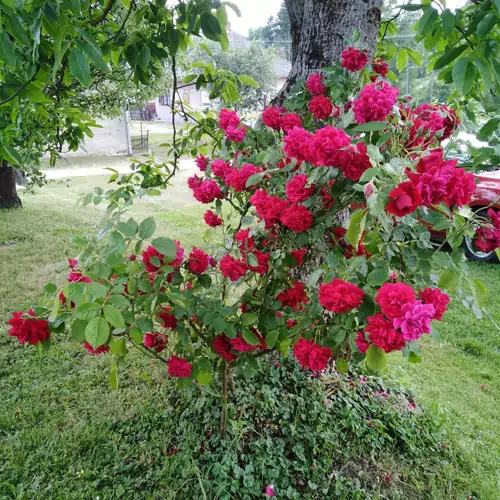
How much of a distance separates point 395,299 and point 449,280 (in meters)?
0.26

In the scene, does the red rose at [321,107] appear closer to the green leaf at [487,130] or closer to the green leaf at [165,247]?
the green leaf at [487,130]

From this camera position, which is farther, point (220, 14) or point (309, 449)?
point (309, 449)

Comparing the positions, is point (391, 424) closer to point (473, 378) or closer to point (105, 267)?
point (473, 378)

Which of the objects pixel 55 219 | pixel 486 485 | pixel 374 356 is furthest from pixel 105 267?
pixel 55 219

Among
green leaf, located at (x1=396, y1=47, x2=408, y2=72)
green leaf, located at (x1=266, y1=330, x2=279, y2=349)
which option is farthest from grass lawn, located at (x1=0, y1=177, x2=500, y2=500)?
green leaf, located at (x1=396, y1=47, x2=408, y2=72)

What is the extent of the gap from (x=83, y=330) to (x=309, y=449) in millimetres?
1366

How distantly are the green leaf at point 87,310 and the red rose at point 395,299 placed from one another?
2.56ft

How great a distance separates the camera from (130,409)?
7.23ft

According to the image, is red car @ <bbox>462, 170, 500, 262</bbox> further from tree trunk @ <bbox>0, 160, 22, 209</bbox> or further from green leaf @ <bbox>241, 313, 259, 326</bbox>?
tree trunk @ <bbox>0, 160, 22, 209</bbox>

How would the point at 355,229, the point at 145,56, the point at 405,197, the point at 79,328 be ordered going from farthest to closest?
the point at 145,56, the point at 79,328, the point at 355,229, the point at 405,197

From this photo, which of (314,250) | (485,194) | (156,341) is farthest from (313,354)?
(485,194)

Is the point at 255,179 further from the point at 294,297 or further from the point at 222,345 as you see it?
the point at 222,345

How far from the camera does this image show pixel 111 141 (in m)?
15.7

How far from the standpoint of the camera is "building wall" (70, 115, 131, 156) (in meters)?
15.4
